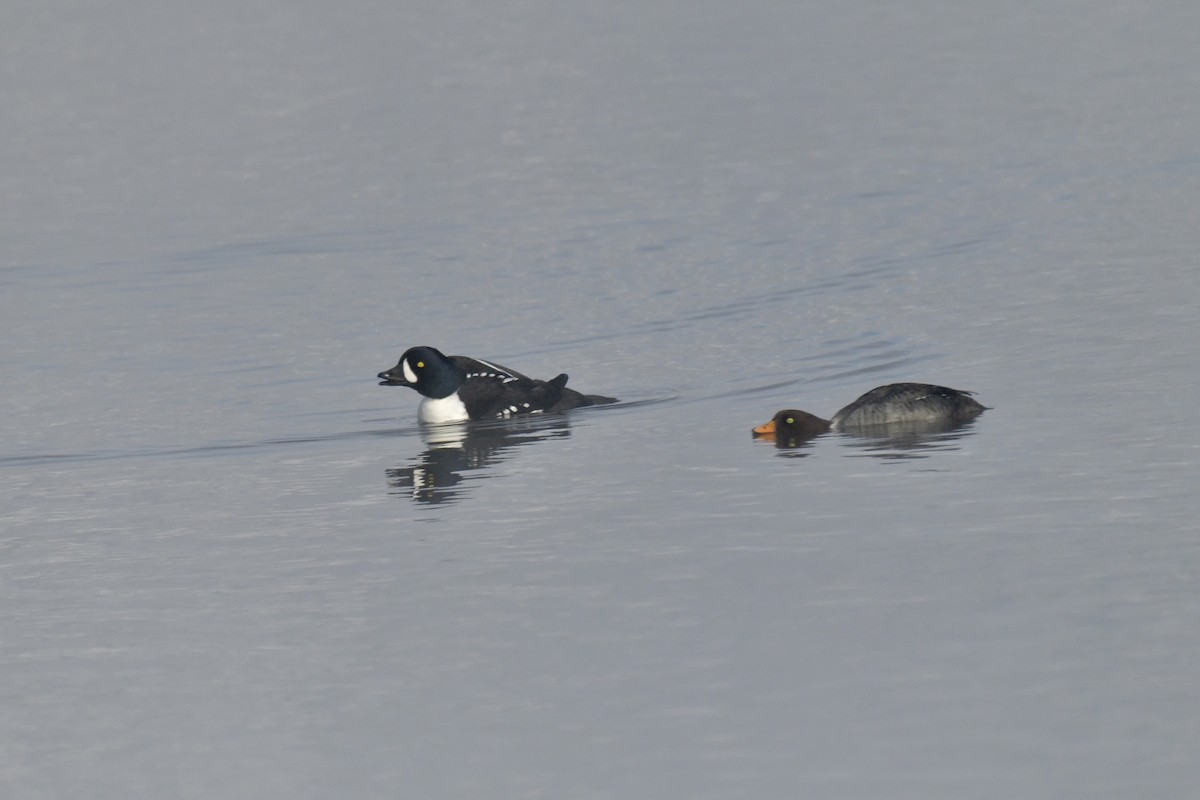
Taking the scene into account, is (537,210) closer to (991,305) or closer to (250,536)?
(991,305)

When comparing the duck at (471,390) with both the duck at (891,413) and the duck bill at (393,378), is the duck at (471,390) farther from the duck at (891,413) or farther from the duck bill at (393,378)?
the duck at (891,413)

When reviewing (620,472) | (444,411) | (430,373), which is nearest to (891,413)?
(620,472)

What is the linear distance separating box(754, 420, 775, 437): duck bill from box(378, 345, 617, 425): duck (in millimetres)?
3075

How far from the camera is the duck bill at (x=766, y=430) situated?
17.4 m

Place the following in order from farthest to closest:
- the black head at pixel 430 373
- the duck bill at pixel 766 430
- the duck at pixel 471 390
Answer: the black head at pixel 430 373 → the duck at pixel 471 390 → the duck bill at pixel 766 430

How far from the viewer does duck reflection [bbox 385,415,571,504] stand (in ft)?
53.8

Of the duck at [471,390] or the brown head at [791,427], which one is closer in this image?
the brown head at [791,427]

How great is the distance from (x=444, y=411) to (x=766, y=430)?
13.2 ft

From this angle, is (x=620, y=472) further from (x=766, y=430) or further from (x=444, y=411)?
(x=444, y=411)

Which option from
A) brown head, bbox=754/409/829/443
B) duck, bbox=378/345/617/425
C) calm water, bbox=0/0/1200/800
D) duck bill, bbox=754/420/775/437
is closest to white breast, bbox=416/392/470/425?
duck, bbox=378/345/617/425

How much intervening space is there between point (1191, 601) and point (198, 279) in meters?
23.3

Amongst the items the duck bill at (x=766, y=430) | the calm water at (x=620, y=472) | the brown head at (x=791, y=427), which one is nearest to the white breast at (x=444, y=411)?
the calm water at (x=620, y=472)

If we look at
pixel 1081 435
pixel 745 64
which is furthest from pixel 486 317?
pixel 745 64

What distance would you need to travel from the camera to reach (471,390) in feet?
66.3
